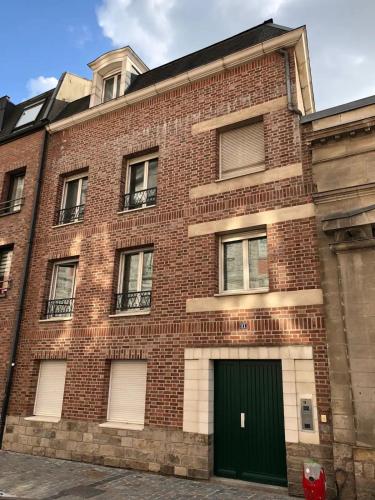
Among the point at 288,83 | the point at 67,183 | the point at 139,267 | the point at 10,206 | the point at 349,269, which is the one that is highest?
the point at 288,83

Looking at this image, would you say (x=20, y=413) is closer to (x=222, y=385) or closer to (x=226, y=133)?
(x=222, y=385)

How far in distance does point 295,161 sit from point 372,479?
20.3 ft

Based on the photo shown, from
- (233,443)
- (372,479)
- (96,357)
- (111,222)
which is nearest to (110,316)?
(96,357)

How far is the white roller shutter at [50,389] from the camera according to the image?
10289mm

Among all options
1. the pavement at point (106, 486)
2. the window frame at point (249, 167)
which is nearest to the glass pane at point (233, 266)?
the window frame at point (249, 167)

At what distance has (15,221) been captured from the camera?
12.8m

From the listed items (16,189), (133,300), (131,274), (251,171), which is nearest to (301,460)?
(133,300)

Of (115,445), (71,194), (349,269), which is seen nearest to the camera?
(349,269)

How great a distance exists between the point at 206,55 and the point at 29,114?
750 centimetres

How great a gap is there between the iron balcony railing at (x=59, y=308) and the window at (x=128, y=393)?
2.23 meters

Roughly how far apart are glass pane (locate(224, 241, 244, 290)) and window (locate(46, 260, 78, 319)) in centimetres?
466

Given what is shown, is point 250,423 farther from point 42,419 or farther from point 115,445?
point 42,419

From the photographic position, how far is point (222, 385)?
8.37 metres

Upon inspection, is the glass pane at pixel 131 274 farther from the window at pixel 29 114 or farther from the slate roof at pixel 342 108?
the window at pixel 29 114
